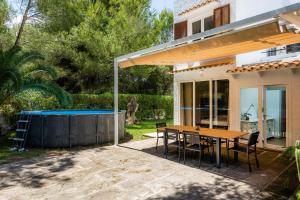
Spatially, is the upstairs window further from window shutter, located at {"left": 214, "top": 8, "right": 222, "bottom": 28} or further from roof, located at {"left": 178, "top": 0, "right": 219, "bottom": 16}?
roof, located at {"left": 178, "top": 0, "right": 219, "bottom": 16}

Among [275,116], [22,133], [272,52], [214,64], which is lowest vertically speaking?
[22,133]

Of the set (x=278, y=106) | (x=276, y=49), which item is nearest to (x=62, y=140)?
(x=278, y=106)

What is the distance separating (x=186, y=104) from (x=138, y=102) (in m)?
10.3

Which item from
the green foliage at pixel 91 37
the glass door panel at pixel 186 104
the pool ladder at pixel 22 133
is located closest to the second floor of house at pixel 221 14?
the glass door panel at pixel 186 104

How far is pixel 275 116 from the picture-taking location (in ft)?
42.1

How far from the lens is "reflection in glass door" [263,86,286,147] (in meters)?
12.5

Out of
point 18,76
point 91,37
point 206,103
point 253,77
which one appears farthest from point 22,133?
point 91,37

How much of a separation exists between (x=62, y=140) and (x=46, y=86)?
11.2ft

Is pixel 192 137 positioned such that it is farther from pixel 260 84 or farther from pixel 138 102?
pixel 138 102

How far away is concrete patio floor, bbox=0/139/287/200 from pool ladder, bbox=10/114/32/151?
282 cm

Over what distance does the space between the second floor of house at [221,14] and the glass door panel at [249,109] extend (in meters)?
1.99

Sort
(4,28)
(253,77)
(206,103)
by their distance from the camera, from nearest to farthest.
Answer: (253,77) < (206,103) < (4,28)

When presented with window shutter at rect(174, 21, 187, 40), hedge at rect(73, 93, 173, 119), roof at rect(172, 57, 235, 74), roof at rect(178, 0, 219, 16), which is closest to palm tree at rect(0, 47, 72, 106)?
hedge at rect(73, 93, 173, 119)

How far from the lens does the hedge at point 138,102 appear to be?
2347cm
